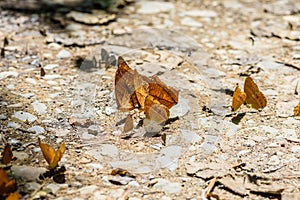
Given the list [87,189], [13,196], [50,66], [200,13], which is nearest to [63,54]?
[50,66]

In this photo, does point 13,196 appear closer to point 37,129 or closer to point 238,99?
point 37,129

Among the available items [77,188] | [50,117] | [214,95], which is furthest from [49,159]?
[214,95]

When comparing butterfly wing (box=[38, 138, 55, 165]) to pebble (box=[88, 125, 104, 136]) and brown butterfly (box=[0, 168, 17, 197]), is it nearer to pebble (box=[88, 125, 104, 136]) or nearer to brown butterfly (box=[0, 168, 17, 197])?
brown butterfly (box=[0, 168, 17, 197])

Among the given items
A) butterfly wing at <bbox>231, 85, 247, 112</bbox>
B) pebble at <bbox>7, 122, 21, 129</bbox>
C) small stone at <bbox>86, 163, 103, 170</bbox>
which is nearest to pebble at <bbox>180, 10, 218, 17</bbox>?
butterfly wing at <bbox>231, 85, 247, 112</bbox>

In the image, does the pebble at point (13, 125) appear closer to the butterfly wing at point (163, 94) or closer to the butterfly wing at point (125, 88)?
the butterfly wing at point (125, 88)

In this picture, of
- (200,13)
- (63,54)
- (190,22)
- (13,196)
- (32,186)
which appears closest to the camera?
(13,196)

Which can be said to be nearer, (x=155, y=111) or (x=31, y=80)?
(x=155, y=111)

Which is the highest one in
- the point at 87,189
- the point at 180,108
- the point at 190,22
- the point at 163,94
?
the point at 190,22
